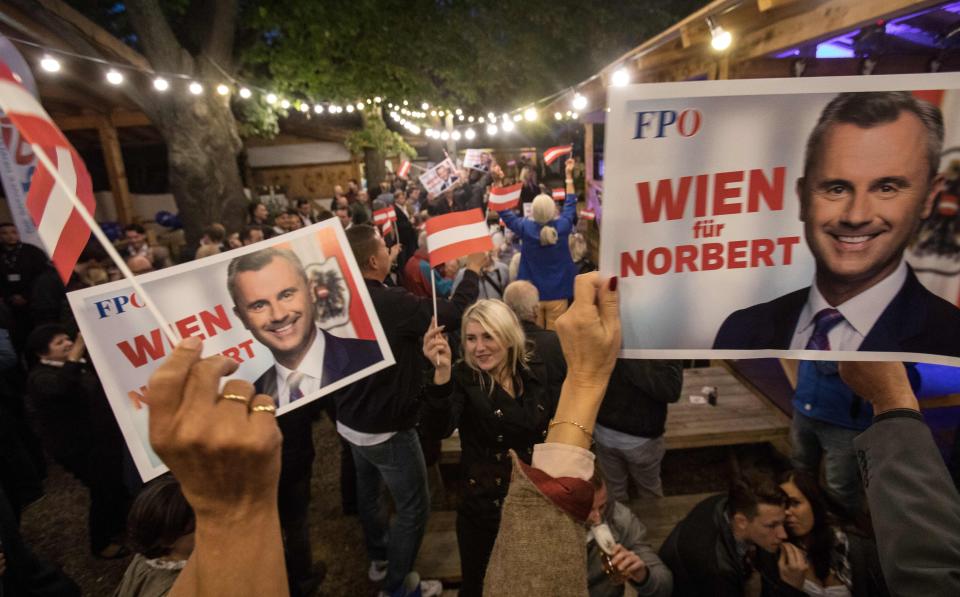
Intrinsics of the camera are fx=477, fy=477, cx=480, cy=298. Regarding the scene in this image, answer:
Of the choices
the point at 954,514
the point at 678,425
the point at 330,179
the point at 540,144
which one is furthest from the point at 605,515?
the point at 540,144

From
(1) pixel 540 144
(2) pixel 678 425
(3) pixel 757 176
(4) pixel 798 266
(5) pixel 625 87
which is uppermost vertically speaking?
(1) pixel 540 144

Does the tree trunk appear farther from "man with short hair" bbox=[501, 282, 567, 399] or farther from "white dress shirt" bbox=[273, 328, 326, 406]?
"white dress shirt" bbox=[273, 328, 326, 406]

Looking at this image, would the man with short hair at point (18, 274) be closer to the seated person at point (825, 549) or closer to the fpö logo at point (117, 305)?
the fpö logo at point (117, 305)

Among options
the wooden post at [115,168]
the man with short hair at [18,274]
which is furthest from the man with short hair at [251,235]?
the wooden post at [115,168]

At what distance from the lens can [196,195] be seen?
341 inches

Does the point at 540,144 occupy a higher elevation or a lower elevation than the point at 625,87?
higher

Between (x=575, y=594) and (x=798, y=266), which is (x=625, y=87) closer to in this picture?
(x=798, y=266)

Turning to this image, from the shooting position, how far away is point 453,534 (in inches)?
139

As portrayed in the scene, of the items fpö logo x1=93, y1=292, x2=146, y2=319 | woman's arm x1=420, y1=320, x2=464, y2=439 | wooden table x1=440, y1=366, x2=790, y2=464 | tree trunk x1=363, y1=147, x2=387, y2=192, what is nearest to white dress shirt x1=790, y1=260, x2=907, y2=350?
woman's arm x1=420, y1=320, x2=464, y2=439

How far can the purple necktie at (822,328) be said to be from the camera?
1372mm

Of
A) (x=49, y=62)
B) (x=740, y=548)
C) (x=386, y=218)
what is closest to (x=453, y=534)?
(x=740, y=548)

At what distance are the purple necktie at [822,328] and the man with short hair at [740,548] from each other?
1.09m

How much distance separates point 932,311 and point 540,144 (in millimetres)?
33247

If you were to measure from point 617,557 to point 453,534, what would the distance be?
1.78 m
